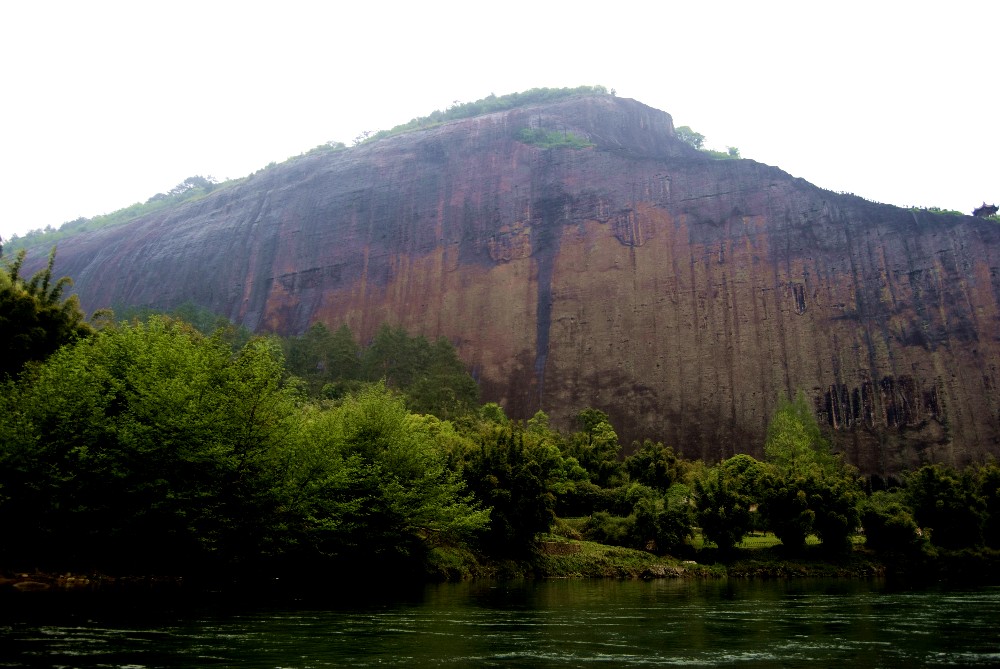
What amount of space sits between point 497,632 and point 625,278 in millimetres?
87028

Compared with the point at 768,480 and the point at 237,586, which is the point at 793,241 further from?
the point at 237,586

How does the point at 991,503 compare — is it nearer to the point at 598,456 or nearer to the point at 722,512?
the point at 722,512

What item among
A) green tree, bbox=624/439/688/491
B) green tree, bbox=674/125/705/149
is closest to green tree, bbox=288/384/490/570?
green tree, bbox=624/439/688/491

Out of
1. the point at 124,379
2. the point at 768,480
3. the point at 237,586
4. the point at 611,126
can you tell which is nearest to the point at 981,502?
the point at 768,480

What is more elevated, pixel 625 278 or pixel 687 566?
pixel 625 278

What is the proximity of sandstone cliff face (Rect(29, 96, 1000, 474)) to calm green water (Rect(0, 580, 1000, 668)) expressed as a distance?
2468 inches

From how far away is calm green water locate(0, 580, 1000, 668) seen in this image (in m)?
14.2

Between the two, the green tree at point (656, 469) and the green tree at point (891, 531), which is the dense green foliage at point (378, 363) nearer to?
the green tree at point (656, 469)

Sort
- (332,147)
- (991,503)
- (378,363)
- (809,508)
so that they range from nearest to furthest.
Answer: (809,508) < (991,503) < (378,363) < (332,147)

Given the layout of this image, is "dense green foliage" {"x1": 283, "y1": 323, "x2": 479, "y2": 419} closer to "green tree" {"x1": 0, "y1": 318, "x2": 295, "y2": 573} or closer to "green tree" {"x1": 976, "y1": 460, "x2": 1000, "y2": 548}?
"green tree" {"x1": 976, "y1": 460, "x2": 1000, "y2": 548}

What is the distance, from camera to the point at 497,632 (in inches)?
719

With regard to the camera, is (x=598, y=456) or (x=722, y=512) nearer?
(x=722, y=512)

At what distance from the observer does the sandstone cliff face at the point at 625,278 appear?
87.3 meters

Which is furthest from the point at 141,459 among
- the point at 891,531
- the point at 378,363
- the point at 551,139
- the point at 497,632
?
the point at 551,139
